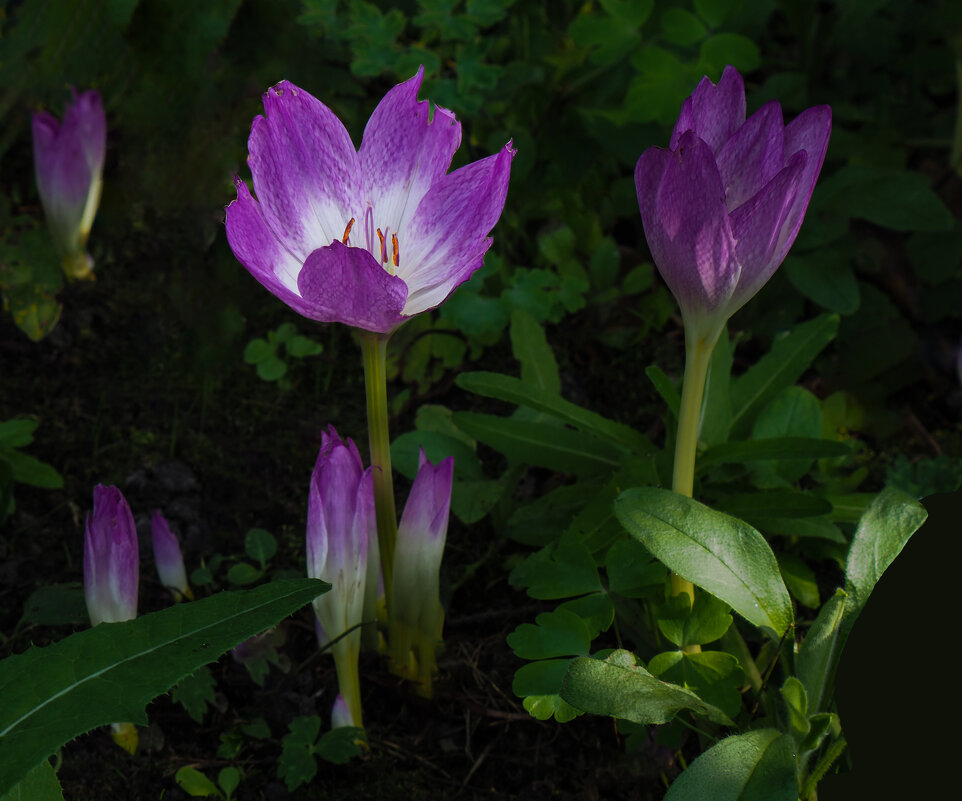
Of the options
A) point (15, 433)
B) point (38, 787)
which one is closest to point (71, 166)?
point (15, 433)

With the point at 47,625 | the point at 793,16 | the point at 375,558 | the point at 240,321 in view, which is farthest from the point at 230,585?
the point at 793,16

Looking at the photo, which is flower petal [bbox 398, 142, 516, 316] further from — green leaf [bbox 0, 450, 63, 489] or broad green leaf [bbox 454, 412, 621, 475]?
green leaf [bbox 0, 450, 63, 489]

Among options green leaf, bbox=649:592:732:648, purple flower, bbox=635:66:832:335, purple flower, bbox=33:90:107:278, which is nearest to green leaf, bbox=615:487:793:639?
green leaf, bbox=649:592:732:648

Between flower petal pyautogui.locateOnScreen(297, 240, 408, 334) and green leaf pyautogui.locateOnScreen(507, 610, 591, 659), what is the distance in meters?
0.45

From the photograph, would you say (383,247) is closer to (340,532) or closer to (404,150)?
(404,150)

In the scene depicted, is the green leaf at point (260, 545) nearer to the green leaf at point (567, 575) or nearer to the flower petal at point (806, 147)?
the green leaf at point (567, 575)

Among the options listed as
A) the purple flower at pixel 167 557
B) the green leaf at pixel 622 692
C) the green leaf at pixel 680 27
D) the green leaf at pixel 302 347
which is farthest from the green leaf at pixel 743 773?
the green leaf at pixel 680 27

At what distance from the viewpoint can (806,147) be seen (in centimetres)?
121

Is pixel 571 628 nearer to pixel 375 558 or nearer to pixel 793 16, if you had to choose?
pixel 375 558

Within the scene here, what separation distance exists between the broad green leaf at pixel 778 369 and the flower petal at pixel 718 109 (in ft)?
2.13

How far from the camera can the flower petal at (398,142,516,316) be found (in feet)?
4.10

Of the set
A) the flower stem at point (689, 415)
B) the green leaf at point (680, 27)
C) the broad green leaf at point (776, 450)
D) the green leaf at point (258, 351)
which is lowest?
the green leaf at point (258, 351)

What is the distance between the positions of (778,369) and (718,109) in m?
0.70

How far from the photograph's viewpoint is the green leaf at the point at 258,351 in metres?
2.30
